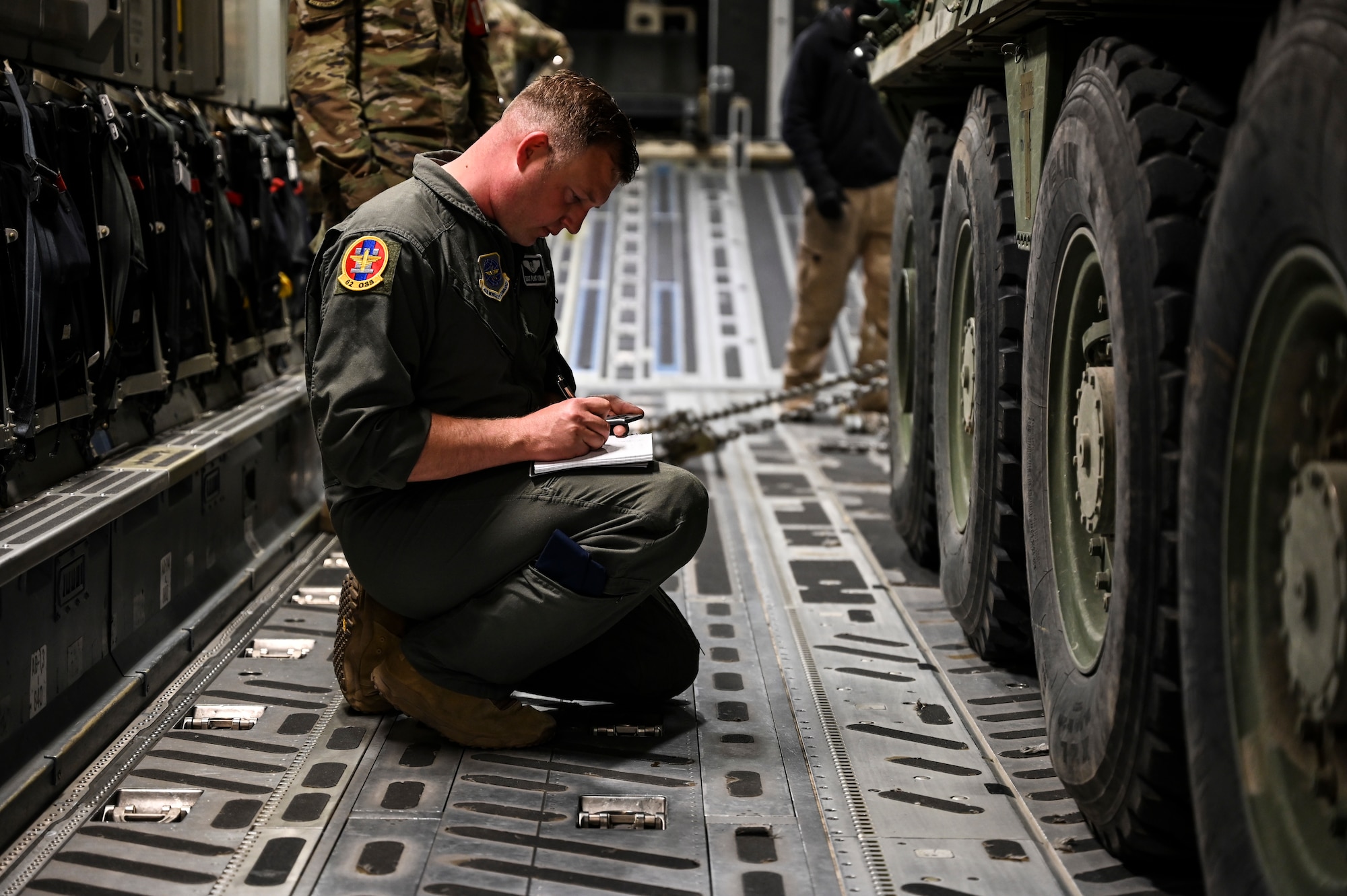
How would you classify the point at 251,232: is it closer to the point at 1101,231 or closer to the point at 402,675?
the point at 402,675

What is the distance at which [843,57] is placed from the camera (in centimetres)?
736

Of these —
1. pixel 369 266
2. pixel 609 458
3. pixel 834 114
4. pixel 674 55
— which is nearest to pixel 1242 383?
pixel 609 458

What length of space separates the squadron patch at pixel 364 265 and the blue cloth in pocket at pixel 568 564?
631 millimetres

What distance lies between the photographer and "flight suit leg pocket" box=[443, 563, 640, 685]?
2893 mm

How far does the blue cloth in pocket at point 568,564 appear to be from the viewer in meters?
2.88

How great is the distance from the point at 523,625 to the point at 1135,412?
1336 mm

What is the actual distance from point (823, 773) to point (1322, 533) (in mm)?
1425

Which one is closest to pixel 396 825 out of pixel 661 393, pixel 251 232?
pixel 251 232

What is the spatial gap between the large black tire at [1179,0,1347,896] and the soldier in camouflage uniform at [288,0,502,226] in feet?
10.0

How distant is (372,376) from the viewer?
2.73 metres

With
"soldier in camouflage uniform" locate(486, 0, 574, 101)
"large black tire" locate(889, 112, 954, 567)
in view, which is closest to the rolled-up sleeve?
"large black tire" locate(889, 112, 954, 567)

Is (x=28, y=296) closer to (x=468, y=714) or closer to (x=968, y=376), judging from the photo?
(x=468, y=714)

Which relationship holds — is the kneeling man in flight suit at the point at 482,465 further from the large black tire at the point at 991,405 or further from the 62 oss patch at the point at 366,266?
the large black tire at the point at 991,405

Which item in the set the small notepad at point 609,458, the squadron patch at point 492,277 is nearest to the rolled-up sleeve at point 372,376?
the squadron patch at point 492,277
